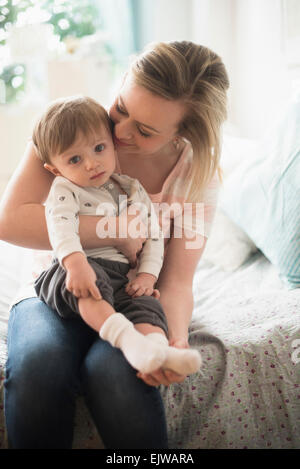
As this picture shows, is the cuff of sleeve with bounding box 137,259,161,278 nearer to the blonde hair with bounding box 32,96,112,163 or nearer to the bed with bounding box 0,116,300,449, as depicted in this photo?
the bed with bounding box 0,116,300,449

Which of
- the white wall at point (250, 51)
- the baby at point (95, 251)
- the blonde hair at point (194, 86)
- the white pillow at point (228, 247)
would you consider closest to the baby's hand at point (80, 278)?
the baby at point (95, 251)

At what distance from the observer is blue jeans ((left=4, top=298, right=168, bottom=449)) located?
31.6 inches

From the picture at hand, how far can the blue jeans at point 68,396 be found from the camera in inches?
31.6

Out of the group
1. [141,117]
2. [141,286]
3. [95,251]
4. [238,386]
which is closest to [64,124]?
[141,117]

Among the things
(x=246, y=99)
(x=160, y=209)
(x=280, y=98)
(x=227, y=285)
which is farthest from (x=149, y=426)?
(x=246, y=99)

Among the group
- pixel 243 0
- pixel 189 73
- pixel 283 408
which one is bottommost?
pixel 283 408

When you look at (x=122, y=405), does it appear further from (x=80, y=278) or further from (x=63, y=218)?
(x=63, y=218)

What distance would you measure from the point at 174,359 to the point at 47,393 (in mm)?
247

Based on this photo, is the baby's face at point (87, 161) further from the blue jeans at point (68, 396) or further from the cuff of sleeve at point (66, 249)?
the blue jeans at point (68, 396)

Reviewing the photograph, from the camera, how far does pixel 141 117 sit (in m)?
1.03

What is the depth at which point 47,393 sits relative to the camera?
2.67 feet

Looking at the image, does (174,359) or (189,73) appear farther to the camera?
(189,73)

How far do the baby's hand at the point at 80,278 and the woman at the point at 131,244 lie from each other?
0.34 feet

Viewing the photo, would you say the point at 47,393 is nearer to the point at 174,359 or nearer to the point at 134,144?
the point at 174,359
